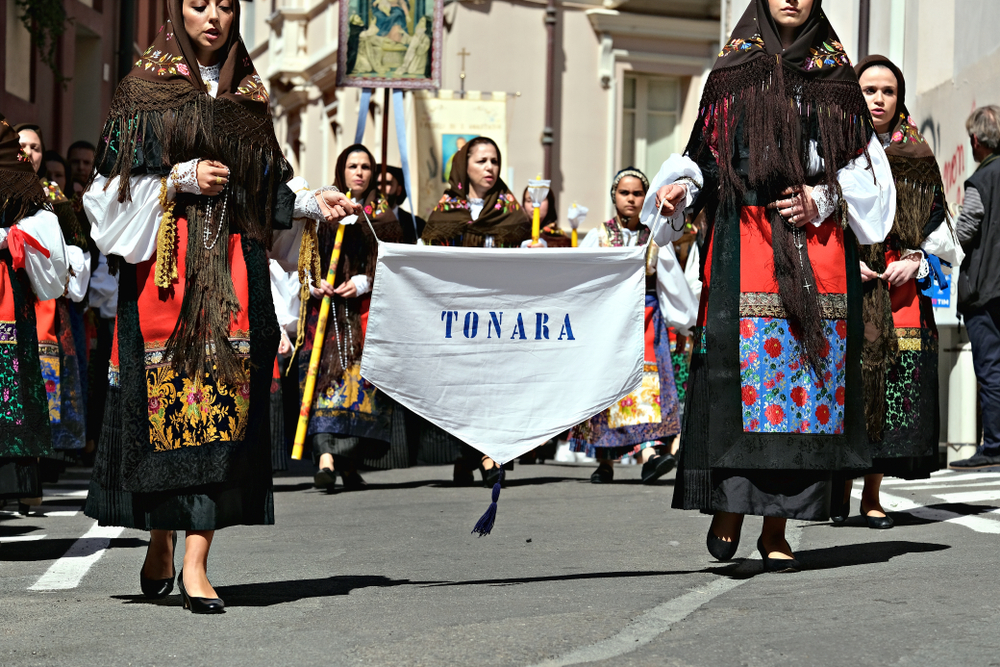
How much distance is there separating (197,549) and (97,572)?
4.05 feet

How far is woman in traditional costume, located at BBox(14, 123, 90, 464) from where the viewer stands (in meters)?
9.47

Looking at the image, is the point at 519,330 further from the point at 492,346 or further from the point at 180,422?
the point at 180,422

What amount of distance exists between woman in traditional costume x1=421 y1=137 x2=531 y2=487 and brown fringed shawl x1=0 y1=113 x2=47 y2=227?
136 inches

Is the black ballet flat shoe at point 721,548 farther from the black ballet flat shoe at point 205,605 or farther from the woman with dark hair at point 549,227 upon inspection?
the woman with dark hair at point 549,227

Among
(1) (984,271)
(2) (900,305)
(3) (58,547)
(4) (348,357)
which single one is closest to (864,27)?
(1) (984,271)

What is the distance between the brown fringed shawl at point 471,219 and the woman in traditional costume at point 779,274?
14.4 feet

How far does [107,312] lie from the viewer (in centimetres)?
1178

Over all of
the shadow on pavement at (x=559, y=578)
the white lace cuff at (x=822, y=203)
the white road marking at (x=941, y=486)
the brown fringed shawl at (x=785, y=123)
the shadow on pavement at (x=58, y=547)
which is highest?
the brown fringed shawl at (x=785, y=123)

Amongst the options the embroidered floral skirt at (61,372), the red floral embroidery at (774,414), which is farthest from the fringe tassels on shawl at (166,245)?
the embroidered floral skirt at (61,372)

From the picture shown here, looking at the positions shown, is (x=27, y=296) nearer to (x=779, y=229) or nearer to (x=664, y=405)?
(x=779, y=229)

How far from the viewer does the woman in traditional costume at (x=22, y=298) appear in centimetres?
708

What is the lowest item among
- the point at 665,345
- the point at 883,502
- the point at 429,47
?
the point at 883,502

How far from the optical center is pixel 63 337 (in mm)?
10078

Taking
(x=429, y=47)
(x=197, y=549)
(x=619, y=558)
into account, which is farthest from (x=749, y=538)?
(x=429, y=47)
